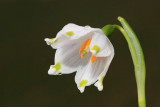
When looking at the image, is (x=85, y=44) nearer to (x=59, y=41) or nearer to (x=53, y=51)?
(x=59, y=41)

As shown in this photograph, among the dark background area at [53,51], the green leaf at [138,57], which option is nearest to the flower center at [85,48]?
the green leaf at [138,57]

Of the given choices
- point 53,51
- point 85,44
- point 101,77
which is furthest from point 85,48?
point 53,51

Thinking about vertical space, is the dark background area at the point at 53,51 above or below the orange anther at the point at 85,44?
below

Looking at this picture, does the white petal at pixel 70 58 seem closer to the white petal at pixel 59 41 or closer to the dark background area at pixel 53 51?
the white petal at pixel 59 41

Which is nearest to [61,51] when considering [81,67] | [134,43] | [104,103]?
[81,67]

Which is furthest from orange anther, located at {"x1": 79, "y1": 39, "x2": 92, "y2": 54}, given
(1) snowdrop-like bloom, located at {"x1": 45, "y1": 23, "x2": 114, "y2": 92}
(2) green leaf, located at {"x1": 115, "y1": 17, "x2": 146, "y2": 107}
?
(2) green leaf, located at {"x1": 115, "y1": 17, "x2": 146, "y2": 107}

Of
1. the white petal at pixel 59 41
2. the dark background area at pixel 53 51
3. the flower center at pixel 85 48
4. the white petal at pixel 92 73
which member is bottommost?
the dark background area at pixel 53 51

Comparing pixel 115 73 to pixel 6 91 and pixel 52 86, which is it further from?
pixel 6 91

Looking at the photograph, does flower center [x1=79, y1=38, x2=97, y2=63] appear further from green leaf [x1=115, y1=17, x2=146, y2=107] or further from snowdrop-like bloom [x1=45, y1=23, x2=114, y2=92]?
green leaf [x1=115, y1=17, x2=146, y2=107]
